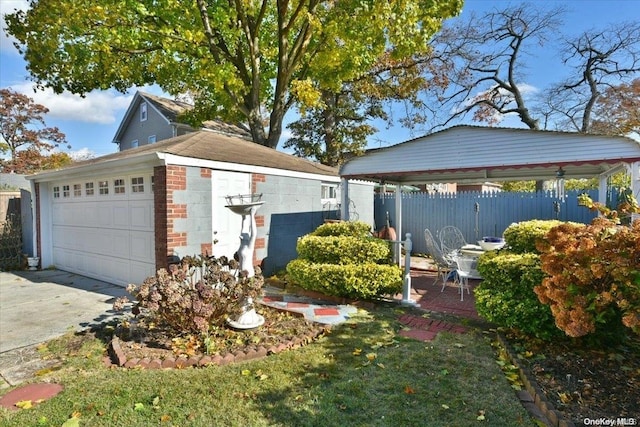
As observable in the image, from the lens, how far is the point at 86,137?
3167cm

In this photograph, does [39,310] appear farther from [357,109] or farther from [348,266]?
[357,109]

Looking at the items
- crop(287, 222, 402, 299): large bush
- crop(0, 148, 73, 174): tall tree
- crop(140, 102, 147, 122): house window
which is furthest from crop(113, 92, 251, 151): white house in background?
crop(287, 222, 402, 299): large bush

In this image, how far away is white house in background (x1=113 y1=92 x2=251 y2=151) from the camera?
20891 millimetres

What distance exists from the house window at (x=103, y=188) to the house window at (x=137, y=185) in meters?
1.19

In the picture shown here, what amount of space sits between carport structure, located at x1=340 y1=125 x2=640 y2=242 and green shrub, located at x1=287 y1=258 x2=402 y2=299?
353cm

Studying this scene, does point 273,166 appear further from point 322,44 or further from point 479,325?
point 322,44

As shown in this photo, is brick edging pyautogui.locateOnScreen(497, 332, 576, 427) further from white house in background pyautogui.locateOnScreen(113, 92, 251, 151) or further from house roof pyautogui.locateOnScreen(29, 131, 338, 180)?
white house in background pyautogui.locateOnScreen(113, 92, 251, 151)

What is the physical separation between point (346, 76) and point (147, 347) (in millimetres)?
11575

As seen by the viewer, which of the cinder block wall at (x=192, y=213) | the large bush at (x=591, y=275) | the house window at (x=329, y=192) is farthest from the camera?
the house window at (x=329, y=192)

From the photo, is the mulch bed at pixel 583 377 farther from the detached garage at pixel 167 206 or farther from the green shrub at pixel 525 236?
the detached garage at pixel 167 206

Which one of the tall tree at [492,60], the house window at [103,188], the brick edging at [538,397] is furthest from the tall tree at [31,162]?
the brick edging at [538,397]

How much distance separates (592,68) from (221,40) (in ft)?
63.1

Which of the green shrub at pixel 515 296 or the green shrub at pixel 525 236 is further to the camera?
the green shrub at pixel 525 236

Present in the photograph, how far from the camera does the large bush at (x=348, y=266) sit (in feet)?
19.7
